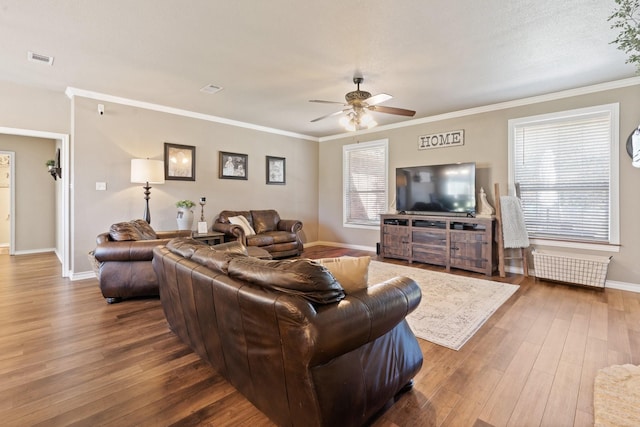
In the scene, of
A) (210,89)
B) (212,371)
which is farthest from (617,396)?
(210,89)

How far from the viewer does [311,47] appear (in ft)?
9.59

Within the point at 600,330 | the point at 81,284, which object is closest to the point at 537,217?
the point at 600,330

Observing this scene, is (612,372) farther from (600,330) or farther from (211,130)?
(211,130)

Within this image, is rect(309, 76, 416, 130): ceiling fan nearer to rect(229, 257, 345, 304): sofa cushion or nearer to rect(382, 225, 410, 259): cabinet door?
rect(382, 225, 410, 259): cabinet door

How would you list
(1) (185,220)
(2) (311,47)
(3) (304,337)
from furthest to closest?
1. (1) (185,220)
2. (2) (311,47)
3. (3) (304,337)

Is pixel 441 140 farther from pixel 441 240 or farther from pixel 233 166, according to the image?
pixel 233 166

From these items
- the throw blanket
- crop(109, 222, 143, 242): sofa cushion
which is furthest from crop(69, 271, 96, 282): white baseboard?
the throw blanket

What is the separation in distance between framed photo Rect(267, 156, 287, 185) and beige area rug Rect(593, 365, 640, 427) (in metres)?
5.60

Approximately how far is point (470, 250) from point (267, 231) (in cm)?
354

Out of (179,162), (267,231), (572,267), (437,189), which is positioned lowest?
(572,267)

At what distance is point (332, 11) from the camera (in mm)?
2357

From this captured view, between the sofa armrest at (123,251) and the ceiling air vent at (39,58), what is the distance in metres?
2.04

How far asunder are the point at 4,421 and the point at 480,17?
404 centimetres

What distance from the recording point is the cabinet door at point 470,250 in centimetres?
445
